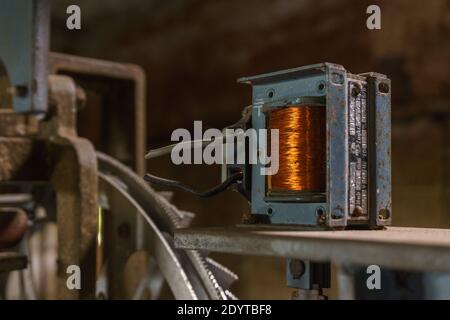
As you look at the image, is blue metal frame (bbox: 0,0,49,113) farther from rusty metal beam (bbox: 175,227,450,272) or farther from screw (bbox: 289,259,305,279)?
screw (bbox: 289,259,305,279)

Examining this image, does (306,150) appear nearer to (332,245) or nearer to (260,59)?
(332,245)

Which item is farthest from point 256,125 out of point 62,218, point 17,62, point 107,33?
point 107,33

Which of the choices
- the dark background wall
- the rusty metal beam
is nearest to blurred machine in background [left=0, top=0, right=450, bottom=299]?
the rusty metal beam

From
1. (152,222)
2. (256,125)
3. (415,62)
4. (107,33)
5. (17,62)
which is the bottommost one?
(152,222)

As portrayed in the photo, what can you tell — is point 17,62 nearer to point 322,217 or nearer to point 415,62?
point 322,217

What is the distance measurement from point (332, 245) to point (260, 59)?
3.04 meters

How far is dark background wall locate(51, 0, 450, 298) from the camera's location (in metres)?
3.35

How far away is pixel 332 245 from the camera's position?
44.5 inches

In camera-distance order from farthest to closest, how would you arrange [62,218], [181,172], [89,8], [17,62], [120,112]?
[89,8], [181,172], [120,112], [62,218], [17,62]

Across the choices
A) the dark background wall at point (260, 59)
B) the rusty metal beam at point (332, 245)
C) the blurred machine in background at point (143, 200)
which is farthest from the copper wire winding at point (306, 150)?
the dark background wall at point (260, 59)

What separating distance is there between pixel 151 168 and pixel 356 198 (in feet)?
10.9

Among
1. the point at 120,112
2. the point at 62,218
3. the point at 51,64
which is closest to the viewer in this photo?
the point at 62,218

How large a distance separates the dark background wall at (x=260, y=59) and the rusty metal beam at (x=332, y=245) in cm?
215

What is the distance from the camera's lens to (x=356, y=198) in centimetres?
143
